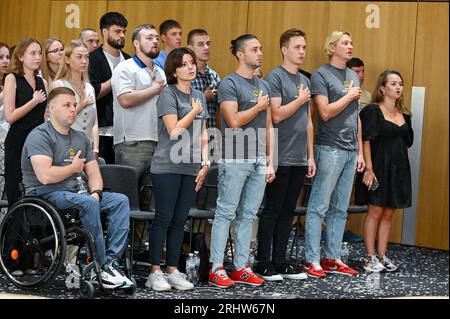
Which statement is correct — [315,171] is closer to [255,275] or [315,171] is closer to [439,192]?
[255,275]

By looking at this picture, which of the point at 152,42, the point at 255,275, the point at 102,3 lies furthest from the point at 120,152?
the point at 102,3

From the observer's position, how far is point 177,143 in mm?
5523

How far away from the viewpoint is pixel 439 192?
25.7 feet

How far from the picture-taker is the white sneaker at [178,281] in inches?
219

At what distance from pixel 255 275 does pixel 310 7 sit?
9.14 ft

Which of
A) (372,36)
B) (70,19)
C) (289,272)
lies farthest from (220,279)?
(372,36)

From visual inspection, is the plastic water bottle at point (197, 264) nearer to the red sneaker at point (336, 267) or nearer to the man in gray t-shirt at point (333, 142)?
the man in gray t-shirt at point (333, 142)

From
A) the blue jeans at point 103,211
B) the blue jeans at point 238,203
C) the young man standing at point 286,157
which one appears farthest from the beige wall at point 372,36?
the blue jeans at point 103,211

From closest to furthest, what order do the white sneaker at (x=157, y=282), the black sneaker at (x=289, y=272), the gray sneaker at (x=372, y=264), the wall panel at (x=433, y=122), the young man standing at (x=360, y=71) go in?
1. the white sneaker at (x=157, y=282)
2. the black sneaker at (x=289, y=272)
3. the gray sneaker at (x=372, y=264)
4. the young man standing at (x=360, y=71)
5. the wall panel at (x=433, y=122)

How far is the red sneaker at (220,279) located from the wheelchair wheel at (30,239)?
36.8 inches

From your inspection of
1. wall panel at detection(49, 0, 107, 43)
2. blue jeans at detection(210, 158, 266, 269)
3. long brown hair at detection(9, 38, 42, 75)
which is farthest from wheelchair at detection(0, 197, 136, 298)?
wall panel at detection(49, 0, 107, 43)

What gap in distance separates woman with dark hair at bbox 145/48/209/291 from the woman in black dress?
1.53 metres

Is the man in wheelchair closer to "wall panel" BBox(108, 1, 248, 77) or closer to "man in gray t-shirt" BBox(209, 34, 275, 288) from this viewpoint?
"man in gray t-shirt" BBox(209, 34, 275, 288)

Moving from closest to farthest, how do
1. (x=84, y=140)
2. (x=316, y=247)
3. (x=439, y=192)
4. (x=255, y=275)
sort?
(x=84, y=140) → (x=255, y=275) → (x=316, y=247) → (x=439, y=192)
